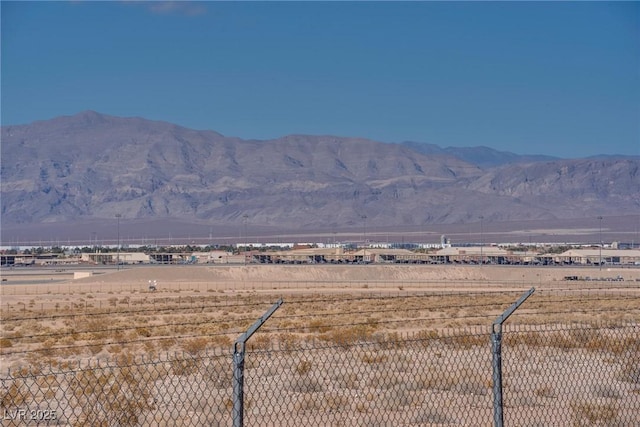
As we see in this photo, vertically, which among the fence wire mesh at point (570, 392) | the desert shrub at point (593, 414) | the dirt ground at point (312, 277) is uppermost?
the desert shrub at point (593, 414)

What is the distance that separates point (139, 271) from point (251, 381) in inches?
3243

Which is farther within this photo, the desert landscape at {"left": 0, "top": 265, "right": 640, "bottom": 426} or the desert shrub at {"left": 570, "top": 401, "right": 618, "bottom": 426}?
the desert landscape at {"left": 0, "top": 265, "right": 640, "bottom": 426}

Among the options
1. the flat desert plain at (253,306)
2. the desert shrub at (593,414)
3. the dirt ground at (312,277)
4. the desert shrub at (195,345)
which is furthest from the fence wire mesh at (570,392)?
the dirt ground at (312,277)

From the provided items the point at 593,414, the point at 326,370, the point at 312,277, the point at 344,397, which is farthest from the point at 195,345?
the point at 312,277

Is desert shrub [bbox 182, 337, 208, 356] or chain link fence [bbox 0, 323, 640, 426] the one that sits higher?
chain link fence [bbox 0, 323, 640, 426]

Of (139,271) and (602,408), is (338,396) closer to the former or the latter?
(602,408)

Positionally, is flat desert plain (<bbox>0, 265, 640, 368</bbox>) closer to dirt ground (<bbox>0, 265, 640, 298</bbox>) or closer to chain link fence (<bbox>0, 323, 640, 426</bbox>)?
dirt ground (<bbox>0, 265, 640, 298</bbox>)

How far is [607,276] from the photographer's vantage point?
9988 cm

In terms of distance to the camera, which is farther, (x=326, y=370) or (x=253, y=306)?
(x=253, y=306)

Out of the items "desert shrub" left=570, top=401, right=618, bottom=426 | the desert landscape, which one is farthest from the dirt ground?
"desert shrub" left=570, top=401, right=618, bottom=426

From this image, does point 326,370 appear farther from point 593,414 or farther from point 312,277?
point 312,277

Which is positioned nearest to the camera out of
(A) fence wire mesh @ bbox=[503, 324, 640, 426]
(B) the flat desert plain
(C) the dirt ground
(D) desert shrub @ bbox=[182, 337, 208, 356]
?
(A) fence wire mesh @ bbox=[503, 324, 640, 426]

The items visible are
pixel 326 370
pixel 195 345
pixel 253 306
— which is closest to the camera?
pixel 326 370

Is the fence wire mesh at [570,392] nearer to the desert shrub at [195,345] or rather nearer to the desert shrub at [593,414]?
the desert shrub at [593,414]
